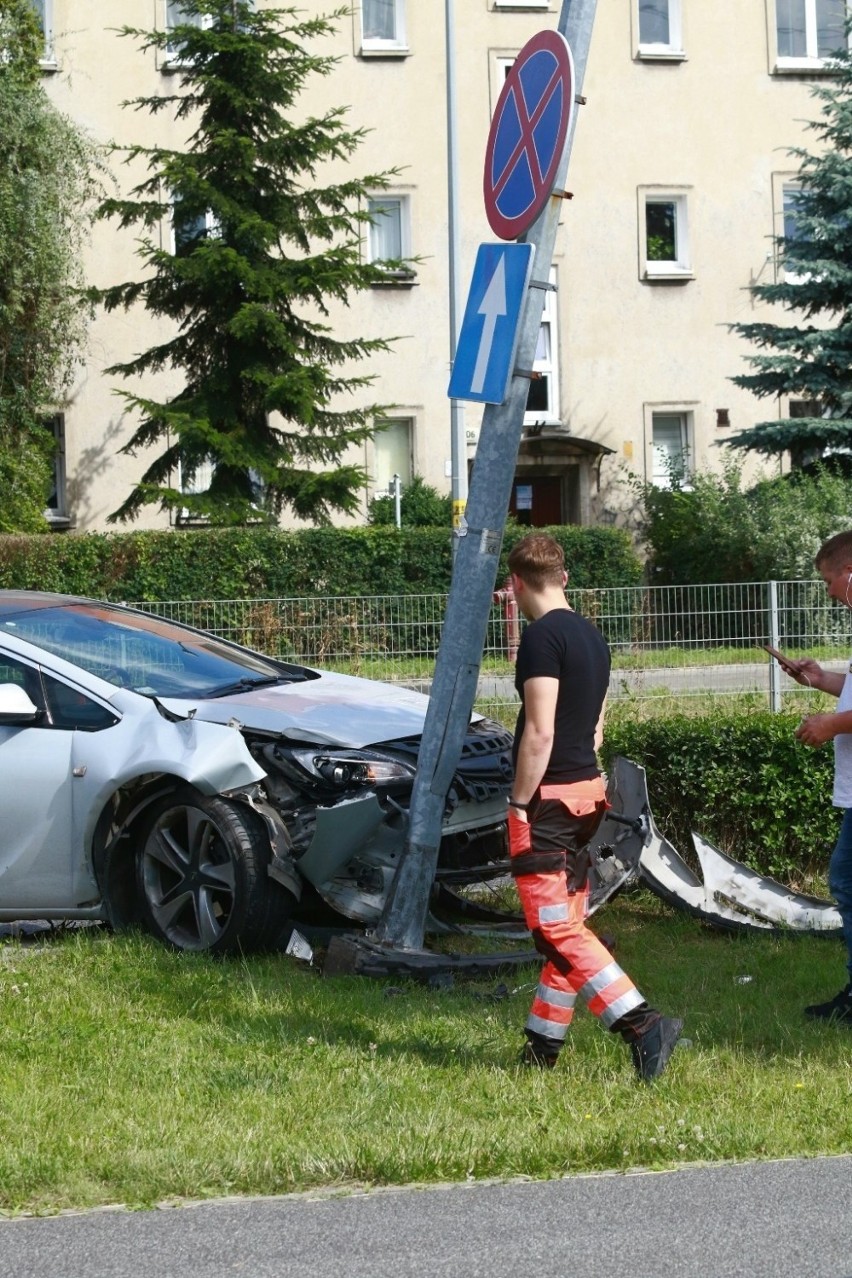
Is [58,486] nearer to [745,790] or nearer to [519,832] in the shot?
[745,790]

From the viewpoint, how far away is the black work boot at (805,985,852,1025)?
5.84m

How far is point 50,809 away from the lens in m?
7.16

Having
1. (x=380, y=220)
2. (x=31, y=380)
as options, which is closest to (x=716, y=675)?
(x=31, y=380)

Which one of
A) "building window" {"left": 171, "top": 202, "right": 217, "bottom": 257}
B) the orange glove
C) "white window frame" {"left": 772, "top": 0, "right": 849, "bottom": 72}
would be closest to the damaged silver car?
the orange glove

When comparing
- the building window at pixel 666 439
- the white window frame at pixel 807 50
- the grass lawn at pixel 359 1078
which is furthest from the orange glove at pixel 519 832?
the white window frame at pixel 807 50

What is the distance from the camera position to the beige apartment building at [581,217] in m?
29.1

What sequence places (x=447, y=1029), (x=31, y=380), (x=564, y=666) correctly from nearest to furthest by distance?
(x=564, y=666)
(x=447, y=1029)
(x=31, y=380)

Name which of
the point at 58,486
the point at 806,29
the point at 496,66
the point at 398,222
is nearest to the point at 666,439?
the point at 398,222

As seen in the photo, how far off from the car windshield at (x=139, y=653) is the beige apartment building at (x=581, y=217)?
20677 mm

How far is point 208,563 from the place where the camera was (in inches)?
778

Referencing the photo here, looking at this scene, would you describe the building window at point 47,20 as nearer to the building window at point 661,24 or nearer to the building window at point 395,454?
the building window at point 395,454

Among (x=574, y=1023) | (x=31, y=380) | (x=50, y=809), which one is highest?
(x=31, y=380)

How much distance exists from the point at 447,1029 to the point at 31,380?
22.4m

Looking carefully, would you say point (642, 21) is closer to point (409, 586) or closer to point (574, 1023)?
point (409, 586)
